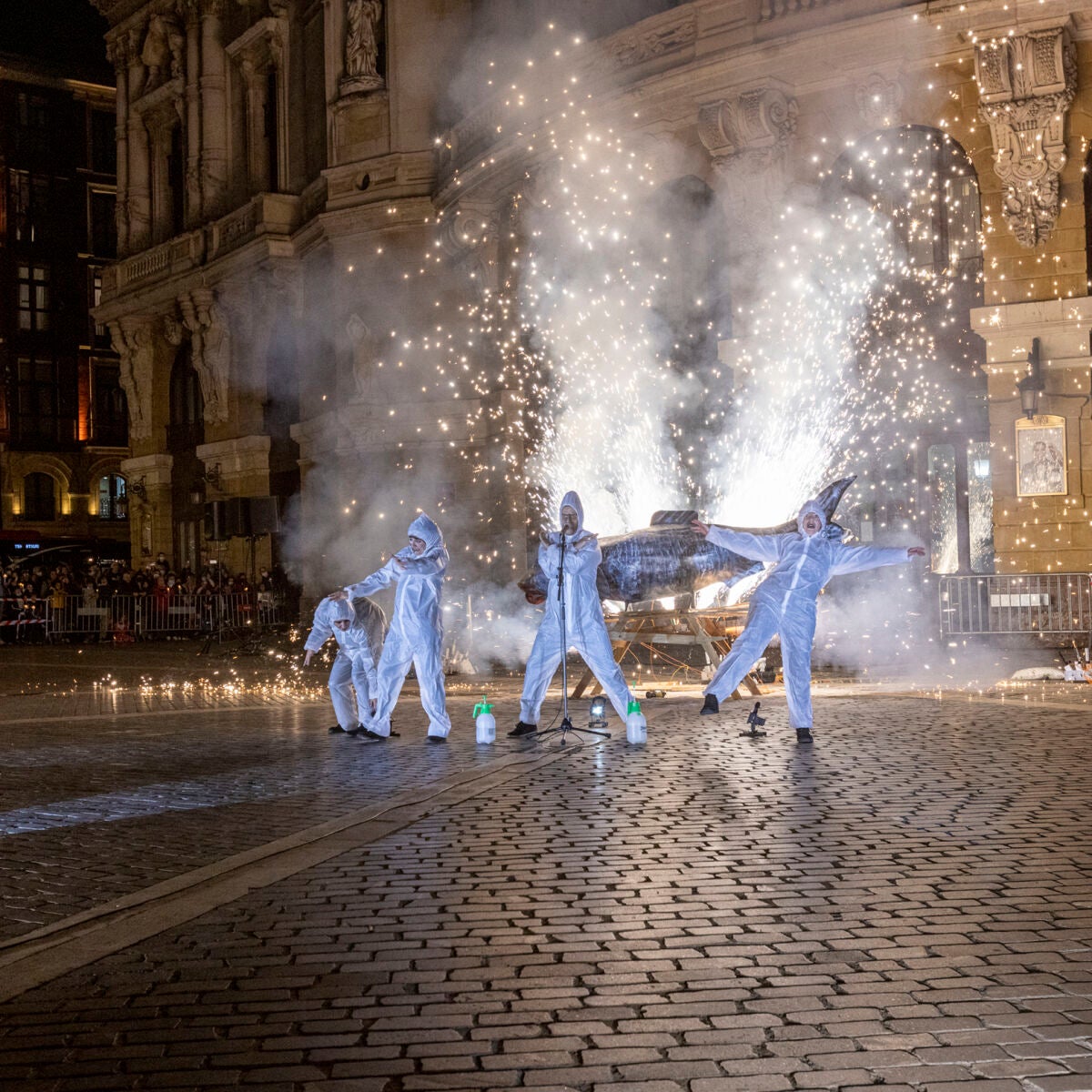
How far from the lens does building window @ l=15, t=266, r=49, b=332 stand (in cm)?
4862

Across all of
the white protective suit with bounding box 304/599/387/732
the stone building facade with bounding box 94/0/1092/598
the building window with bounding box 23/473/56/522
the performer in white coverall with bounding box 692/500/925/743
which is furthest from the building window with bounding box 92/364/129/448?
the performer in white coverall with bounding box 692/500/925/743

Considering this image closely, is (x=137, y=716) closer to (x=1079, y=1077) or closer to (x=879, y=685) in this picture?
(x=879, y=685)

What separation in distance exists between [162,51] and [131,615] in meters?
14.7

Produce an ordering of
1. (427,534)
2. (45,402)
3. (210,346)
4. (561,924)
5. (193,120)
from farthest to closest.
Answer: (45,402) < (193,120) < (210,346) < (427,534) < (561,924)

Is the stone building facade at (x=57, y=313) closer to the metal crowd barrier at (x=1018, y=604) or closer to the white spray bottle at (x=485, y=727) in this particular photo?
the metal crowd barrier at (x=1018, y=604)

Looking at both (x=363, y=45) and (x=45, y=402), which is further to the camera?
(x=45, y=402)

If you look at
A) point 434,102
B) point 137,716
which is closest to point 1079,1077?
point 137,716

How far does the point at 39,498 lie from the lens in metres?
49.1

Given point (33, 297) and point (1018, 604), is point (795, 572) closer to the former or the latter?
point (1018, 604)

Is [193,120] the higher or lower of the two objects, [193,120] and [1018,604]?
the higher

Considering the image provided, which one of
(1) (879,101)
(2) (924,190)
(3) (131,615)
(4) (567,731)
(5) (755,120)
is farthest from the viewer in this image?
(3) (131,615)

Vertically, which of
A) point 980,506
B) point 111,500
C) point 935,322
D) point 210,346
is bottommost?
point 980,506

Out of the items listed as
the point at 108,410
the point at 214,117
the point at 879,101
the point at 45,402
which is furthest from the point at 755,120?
the point at 108,410

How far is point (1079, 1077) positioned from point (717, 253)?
16805mm
